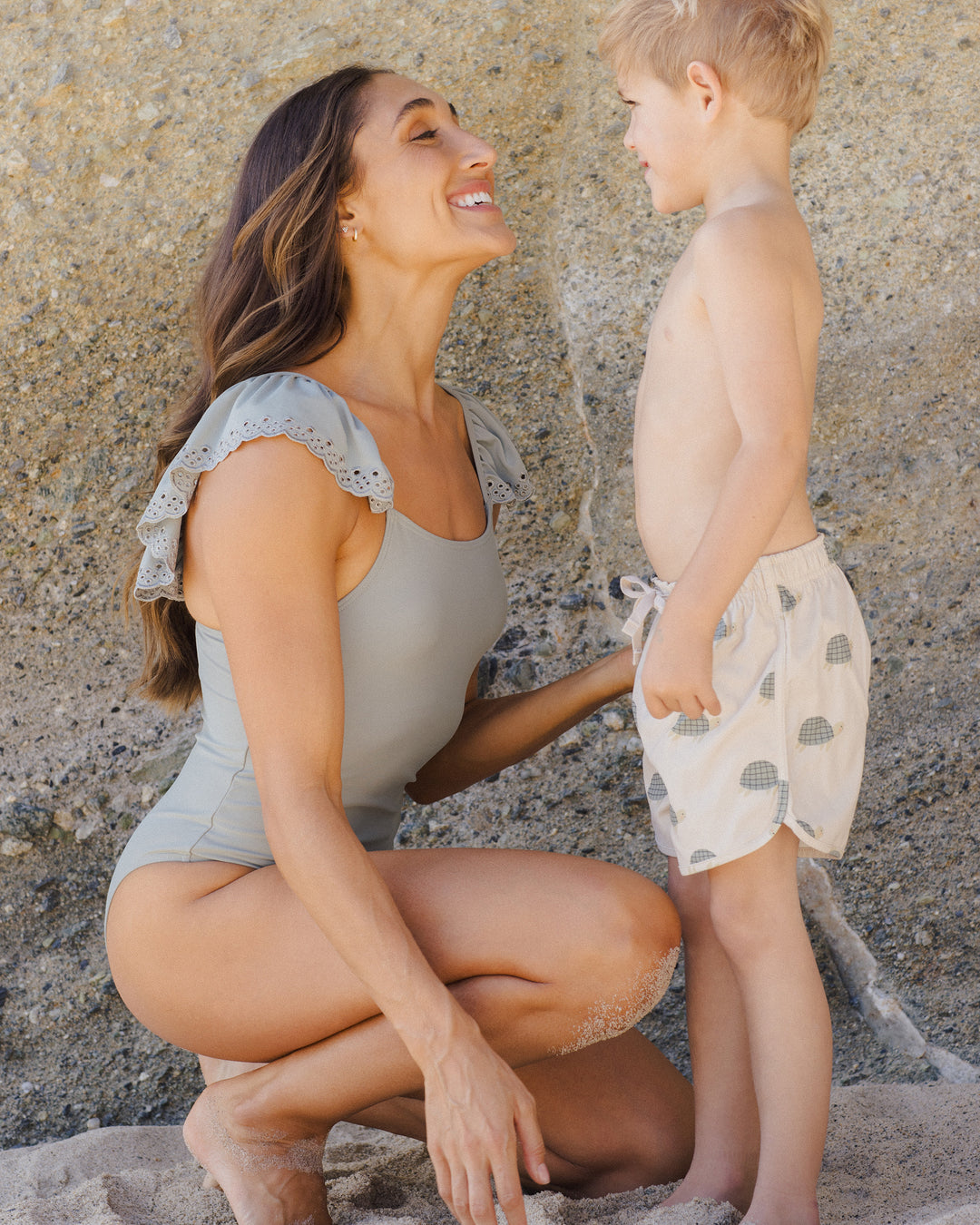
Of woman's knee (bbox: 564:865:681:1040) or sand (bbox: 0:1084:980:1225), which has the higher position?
woman's knee (bbox: 564:865:681:1040)

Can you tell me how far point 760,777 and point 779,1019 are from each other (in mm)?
287

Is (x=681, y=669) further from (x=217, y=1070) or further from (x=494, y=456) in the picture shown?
(x=217, y=1070)

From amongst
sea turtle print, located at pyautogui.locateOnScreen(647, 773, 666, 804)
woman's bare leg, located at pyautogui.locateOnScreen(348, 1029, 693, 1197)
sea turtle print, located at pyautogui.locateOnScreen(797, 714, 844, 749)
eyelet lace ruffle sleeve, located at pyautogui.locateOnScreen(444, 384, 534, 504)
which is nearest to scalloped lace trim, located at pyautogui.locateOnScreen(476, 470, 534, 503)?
eyelet lace ruffle sleeve, located at pyautogui.locateOnScreen(444, 384, 534, 504)

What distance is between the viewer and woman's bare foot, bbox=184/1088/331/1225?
143cm

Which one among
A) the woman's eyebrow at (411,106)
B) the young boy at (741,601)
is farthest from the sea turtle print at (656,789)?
the woman's eyebrow at (411,106)

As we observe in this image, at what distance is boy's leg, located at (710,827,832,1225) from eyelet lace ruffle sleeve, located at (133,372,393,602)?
67 cm

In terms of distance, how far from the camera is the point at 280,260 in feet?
5.55

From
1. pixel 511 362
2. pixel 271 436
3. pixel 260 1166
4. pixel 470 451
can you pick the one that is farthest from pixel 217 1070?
pixel 511 362

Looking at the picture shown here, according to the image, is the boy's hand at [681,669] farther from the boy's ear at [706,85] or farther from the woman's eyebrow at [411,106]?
the woman's eyebrow at [411,106]

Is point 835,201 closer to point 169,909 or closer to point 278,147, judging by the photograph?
point 278,147

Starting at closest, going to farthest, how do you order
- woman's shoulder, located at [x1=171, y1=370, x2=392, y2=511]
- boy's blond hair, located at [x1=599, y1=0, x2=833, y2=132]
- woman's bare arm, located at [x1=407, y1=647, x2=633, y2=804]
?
woman's shoulder, located at [x1=171, y1=370, x2=392, y2=511] < boy's blond hair, located at [x1=599, y1=0, x2=833, y2=132] < woman's bare arm, located at [x1=407, y1=647, x2=633, y2=804]

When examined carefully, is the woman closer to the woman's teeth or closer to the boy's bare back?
the woman's teeth

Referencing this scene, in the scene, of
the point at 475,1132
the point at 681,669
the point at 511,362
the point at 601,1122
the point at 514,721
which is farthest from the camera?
the point at 511,362

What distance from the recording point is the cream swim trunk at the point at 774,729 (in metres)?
1.49
